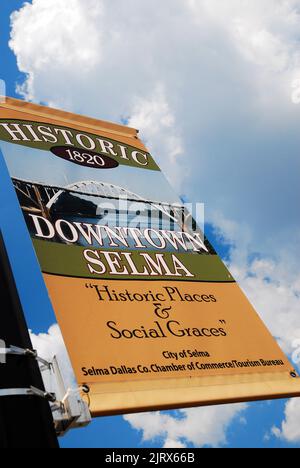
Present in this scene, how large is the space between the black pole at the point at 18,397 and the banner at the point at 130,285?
801mm

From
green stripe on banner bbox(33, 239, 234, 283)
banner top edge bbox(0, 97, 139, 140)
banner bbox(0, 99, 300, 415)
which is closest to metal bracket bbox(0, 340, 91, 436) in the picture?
banner bbox(0, 99, 300, 415)

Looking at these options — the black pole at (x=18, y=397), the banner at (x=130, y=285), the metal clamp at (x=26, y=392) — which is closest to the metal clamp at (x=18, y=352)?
the black pole at (x=18, y=397)

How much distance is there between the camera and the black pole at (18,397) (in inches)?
78.2

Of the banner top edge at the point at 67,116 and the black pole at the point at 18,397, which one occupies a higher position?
the banner top edge at the point at 67,116

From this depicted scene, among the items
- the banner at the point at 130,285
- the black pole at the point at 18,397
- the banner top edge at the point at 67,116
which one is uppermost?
the banner top edge at the point at 67,116

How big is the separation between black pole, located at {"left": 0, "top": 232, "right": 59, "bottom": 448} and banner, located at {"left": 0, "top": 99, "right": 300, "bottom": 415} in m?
0.80

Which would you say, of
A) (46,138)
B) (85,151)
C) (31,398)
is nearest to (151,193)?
(85,151)

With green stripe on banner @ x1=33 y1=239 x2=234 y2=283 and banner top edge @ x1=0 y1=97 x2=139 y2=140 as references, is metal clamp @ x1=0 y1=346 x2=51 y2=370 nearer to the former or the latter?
green stripe on banner @ x1=33 y1=239 x2=234 y2=283

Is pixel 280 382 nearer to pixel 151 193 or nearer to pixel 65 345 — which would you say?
pixel 65 345

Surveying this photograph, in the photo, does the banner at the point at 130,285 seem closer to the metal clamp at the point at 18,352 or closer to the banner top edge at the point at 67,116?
the banner top edge at the point at 67,116

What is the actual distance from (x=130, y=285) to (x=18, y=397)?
1.81 meters

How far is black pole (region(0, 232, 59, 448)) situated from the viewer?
6.52 feet

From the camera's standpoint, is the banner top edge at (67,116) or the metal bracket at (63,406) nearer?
the metal bracket at (63,406)

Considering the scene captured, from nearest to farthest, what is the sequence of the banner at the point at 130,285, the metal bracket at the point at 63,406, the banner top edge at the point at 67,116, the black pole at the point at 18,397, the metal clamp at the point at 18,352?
1. the black pole at the point at 18,397
2. the metal clamp at the point at 18,352
3. the metal bracket at the point at 63,406
4. the banner at the point at 130,285
5. the banner top edge at the point at 67,116
